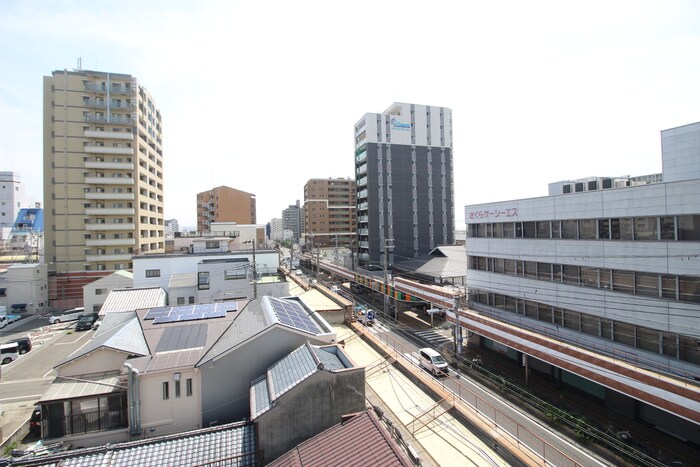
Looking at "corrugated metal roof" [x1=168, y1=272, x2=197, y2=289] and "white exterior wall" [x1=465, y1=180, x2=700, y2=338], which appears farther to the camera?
"corrugated metal roof" [x1=168, y1=272, x2=197, y2=289]

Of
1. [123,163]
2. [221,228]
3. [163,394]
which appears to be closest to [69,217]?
[123,163]

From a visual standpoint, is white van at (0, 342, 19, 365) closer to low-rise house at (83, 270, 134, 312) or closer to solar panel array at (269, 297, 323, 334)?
low-rise house at (83, 270, 134, 312)

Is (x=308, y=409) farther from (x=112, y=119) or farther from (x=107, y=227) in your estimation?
(x=112, y=119)

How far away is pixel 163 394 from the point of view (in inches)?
455

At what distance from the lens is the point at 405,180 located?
63.1 meters

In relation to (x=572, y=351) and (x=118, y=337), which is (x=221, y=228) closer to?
(x=118, y=337)

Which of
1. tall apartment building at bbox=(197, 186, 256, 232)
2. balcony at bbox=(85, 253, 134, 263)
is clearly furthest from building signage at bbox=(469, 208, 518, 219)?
tall apartment building at bbox=(197, 186, 256, 232)

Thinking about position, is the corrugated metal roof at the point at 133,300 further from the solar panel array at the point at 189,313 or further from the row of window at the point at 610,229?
the row of window at the point at 610,229

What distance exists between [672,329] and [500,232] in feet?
40.4

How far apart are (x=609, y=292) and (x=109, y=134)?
63551mm

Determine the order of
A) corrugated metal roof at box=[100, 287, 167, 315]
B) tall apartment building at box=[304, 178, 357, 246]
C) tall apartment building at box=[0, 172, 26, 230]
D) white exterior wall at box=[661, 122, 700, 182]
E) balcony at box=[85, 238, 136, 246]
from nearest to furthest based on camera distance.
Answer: corrugated metal roof at box=[100, 287, 167, 315] → white exterior wall at box=[661, 122, 700, 182] → balcony at box=[85, 238, 136, 246] → tall apartment building at box=[0, 172, 26, 230] → tall apartment building at box=[304, 178, 357, 246]

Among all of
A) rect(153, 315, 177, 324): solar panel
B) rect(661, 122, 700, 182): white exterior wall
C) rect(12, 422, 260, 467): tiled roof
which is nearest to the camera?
rect(12, 422, 260, 467): tiled roof

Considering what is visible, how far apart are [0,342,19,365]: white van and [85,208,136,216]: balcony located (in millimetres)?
26700

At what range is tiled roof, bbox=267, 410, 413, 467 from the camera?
7.69 m
